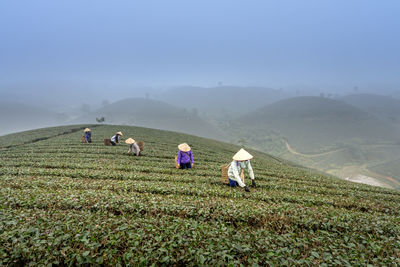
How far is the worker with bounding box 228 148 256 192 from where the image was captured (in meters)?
9.11

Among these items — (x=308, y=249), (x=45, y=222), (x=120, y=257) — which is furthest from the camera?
(x=45, y=222)

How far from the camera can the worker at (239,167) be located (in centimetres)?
911

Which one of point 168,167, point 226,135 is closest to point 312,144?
point 226,135

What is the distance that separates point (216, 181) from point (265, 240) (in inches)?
226

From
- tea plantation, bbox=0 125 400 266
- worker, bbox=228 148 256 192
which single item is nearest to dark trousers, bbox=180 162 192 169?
tea plantation, bbox=0 125 400 266

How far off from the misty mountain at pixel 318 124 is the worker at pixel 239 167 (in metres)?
85.8

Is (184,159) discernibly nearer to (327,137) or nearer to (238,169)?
(238,169)

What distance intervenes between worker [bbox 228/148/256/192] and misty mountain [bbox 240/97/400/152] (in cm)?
8582

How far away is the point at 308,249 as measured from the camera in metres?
5.19

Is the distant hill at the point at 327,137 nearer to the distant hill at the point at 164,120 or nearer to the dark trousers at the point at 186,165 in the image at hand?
the distant hill at the point at 164,120

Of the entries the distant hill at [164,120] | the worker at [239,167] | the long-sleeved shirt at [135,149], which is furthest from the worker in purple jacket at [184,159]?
the distant hill at [164,120]

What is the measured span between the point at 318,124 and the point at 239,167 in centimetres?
13062

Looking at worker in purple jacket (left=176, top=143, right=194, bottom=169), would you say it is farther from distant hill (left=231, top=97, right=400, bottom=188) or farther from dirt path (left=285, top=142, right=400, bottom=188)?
distant hill (left=231, top=97, right=400, bottom=188)

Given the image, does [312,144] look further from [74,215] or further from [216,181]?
[74,215]
